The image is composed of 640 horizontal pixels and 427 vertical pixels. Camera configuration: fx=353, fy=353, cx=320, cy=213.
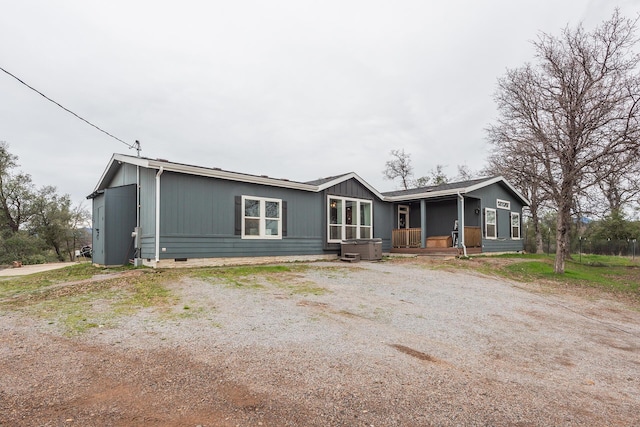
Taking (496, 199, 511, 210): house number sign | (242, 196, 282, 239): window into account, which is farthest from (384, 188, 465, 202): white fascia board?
(242, 196, 282, 239): window

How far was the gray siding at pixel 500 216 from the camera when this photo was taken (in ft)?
55.3

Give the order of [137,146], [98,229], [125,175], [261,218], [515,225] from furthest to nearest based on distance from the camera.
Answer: [515,225] → [137,146] → [125,175] → [261,218] → [98,229]

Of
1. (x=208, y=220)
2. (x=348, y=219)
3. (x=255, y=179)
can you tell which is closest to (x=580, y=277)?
(x=348, y=219)

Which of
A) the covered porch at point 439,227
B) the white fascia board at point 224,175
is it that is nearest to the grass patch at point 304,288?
the white fascia board at point 224,175

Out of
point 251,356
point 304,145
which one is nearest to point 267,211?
point 251,356

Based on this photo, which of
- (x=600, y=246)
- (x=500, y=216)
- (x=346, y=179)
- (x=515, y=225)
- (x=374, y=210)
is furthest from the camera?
(x=600, y=246)

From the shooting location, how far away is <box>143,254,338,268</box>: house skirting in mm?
9887

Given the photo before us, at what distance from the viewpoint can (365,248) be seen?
1381cm

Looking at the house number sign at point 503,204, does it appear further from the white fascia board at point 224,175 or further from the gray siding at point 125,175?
the gray siding at point 125,175

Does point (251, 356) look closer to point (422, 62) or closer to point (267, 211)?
point (267, 211)

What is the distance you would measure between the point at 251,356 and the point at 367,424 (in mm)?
1544

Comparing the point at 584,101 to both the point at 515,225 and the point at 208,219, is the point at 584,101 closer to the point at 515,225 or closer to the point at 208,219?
the point at 515,225

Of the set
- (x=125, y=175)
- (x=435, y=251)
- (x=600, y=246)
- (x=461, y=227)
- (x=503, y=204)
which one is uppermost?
(x=125, y=175)

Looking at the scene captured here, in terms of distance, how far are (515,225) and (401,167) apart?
1661 cm
